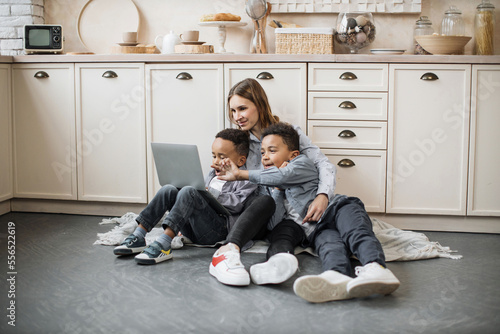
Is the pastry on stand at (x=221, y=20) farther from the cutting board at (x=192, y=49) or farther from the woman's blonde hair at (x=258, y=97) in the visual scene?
the woman's blonde hair at (x=258, y=97)

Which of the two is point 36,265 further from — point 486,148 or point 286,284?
point 486,148

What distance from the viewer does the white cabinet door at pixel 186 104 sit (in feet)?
10.1

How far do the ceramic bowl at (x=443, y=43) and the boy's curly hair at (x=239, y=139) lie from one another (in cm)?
113

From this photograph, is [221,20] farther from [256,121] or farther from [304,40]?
[256,121]

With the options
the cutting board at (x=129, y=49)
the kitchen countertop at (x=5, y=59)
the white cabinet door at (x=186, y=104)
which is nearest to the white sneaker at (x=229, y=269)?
the white cabinet door at (x=186, y=104)

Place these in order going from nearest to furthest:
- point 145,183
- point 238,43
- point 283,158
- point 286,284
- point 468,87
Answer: point 286,284 → point 283,158 → point 468,87 → point 145,183 → point 238,43

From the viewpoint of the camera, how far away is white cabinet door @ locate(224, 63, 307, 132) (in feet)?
9.86

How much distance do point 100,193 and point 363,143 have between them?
1497 millimetres

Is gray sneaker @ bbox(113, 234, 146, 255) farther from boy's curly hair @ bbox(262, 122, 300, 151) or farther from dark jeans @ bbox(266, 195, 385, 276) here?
boy's curly hair @ bbox(262, 122, 300, 151)

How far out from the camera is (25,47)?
3.30 m

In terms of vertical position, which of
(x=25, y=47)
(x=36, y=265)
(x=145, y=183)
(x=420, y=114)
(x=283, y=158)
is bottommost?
(x=36, y=265)

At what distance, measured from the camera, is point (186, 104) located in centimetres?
311

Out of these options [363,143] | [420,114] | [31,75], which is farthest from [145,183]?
[420,114]

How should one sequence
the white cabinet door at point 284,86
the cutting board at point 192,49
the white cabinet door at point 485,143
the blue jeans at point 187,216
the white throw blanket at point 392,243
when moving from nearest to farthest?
the blue jeans at point 187,216
the white throw blanket at point 392,243
the white cabinet door at point 485,143
the white cabinet door at point 284,86
the cutting board at point 192,49
